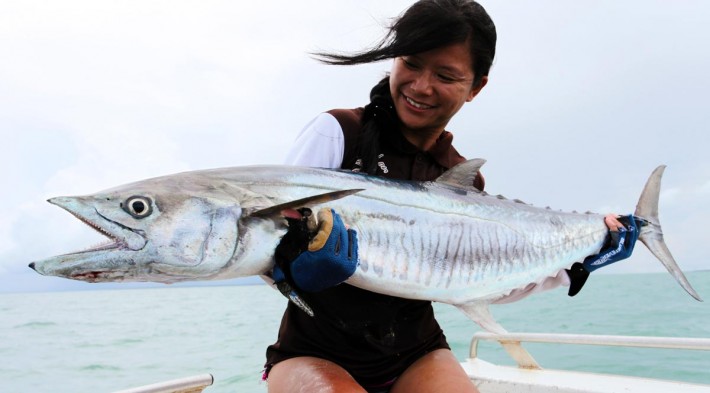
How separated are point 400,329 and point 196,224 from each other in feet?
3.41

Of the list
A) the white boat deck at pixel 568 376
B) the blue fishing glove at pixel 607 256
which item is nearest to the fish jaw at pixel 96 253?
the blue fishing glove at pixel 607 256

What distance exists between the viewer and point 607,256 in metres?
2.81

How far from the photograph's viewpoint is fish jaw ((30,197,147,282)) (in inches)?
58.2

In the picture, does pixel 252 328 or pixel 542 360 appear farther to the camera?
pixel 252 328

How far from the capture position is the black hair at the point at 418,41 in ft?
7.39

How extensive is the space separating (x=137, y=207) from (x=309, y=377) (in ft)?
2.84

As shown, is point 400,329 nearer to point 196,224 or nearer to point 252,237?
point 252,237

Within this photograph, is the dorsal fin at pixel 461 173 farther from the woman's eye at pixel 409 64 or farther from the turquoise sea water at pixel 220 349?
the turquoise sea water at pixel 220 349

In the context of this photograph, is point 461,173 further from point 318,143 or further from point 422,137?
point 318,143

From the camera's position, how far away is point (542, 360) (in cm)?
1144

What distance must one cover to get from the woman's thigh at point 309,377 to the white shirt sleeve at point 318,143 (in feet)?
2.47

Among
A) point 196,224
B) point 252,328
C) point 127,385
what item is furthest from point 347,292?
point 252,328

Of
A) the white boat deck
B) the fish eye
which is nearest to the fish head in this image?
the fish eye

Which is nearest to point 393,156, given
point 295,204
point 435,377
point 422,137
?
point 422,137
